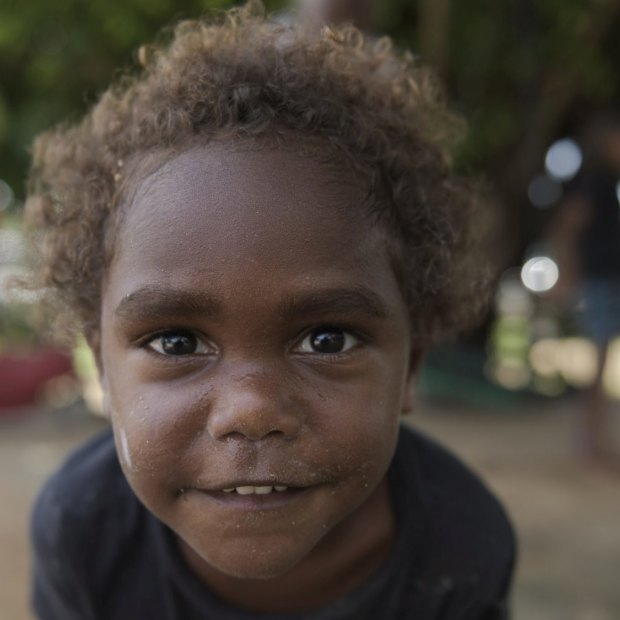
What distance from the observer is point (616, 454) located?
4.06 m

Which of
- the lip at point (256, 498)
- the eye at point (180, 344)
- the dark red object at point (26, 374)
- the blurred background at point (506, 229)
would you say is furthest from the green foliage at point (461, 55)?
the lip at point (256, 498)

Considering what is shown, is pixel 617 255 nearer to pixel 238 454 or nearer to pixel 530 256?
pixel 530 256

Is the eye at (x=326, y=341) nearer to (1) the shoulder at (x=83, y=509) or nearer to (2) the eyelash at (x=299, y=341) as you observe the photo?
(2) the eyelash at (x=299, y=341)

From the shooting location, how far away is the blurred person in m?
3.93

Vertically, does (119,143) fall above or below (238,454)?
above

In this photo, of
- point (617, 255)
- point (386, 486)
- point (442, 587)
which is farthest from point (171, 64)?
point (617, 255)

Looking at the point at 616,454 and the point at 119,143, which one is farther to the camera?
the point at 616,454

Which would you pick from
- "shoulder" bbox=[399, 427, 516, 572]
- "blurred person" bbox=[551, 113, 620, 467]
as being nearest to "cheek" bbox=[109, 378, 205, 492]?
"shoulder" bbox=[399, 427, 516, 572]

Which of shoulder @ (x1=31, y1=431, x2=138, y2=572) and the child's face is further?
shoulder @ (x1=31, y1=431, x2=138, y2=572)

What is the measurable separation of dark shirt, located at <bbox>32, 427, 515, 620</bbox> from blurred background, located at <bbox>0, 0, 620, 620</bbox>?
1284mm

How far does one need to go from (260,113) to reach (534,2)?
4.16 meters

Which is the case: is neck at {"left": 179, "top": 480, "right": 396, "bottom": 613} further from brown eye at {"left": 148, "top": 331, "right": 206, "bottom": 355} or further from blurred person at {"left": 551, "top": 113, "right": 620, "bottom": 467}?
blurred person at {"left": 551, "top": 113, "right": 620, "bottom": 467}

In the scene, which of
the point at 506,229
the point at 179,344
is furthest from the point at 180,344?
the point at 506,229

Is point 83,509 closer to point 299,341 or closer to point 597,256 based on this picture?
point 299,341
